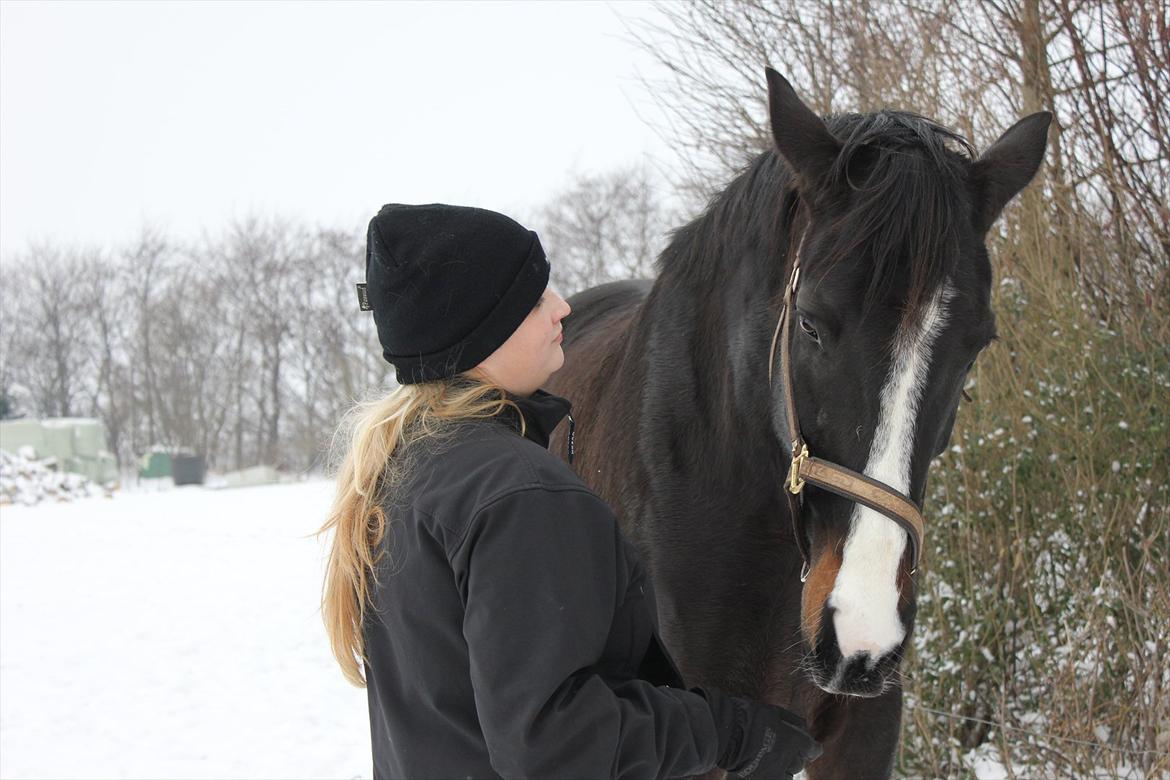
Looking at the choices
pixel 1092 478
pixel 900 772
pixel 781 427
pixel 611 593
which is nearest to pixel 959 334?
pixel 781 427

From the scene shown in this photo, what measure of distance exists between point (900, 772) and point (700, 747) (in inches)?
133

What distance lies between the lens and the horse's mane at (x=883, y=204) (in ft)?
6.04

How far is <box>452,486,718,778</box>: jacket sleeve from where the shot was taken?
1.27m


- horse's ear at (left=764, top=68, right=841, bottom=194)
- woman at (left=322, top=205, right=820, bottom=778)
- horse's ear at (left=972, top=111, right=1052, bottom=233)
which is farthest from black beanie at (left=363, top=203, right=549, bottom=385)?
horse's ear at (left=972, top=111, right=1052, bottom=233)

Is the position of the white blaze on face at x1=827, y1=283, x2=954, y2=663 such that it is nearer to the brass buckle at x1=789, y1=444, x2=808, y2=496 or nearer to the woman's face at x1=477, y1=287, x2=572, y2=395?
the brass buckle at x1=789, y1=444, x2=808, y2=496

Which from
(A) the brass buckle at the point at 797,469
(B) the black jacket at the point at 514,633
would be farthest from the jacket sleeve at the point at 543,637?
(A) the brass buckle at the point at 797,469

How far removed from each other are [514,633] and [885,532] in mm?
771

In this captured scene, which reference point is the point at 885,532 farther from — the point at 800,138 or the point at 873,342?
the point at 800,138

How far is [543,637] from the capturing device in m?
1.28

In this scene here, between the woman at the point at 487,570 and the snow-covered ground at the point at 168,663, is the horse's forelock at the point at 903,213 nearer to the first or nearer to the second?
the woman at the point at 487,570

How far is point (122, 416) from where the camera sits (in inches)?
1601

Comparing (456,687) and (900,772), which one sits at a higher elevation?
(456,687)

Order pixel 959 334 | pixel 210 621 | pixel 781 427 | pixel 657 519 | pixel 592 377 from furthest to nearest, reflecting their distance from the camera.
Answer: pixel 210 621
pixel 592 377
pixel 657 519
pixel 781 427
pixel 959 334

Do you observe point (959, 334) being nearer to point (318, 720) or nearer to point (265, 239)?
point (318, 720)
